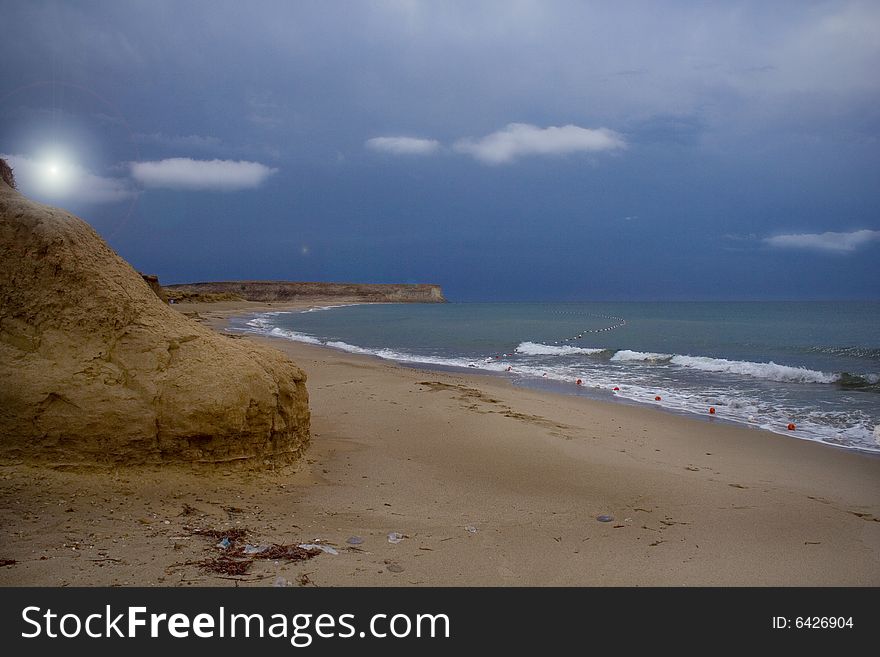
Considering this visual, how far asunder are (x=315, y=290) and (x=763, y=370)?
118390 millimetres

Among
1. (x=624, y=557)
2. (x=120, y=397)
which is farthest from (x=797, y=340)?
(x=120, y=397)

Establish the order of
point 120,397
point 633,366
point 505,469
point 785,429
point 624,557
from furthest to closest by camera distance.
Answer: point 633,366, point 785,429, point 505,469, point 120,397, point 624,557

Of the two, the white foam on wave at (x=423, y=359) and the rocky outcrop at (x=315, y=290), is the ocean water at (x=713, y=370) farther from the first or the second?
the rocky outcrop at (x=315, y=290)

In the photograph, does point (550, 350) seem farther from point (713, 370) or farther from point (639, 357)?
point (713, 370)

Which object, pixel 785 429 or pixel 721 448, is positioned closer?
pixel 721 448

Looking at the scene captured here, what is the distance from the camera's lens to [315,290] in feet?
421

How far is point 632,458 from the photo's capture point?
710 centimetres

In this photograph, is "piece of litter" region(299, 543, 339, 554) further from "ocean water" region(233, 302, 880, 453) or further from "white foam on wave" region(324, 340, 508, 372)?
"white foam on wave" region(324, 340, 508, 372)

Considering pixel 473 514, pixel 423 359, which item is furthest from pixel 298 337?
pixel 473 514

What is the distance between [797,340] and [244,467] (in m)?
32.0

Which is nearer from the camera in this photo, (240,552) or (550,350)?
(240,552)

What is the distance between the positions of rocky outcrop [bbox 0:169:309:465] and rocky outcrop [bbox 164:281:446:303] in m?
112
